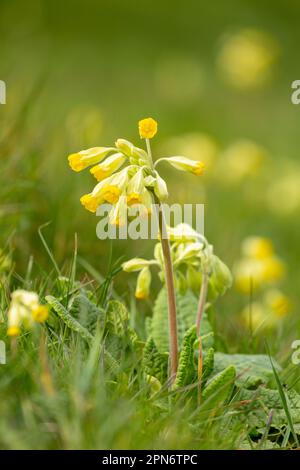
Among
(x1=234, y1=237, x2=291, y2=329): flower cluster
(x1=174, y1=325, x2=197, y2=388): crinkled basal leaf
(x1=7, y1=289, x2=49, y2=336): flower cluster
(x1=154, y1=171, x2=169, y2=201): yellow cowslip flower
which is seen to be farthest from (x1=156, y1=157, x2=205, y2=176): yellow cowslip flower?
(x1=234, y1=237, x2=291, y2=329): flower cluster

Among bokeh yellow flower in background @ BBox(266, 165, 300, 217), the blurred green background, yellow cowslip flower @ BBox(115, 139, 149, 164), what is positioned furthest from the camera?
bokeh yellow flower in background @ BBox(266, 165, 300, 217)

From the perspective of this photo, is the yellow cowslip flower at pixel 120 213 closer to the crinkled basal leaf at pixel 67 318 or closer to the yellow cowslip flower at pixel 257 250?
the crinkled basal leaf at pixel 67 318

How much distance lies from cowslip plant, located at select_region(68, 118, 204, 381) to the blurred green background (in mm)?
319

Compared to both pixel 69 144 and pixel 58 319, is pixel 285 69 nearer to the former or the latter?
pixel 69 144

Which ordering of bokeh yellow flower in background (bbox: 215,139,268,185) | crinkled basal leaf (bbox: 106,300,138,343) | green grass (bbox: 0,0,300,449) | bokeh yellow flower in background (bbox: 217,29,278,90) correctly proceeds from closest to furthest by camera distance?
green grass (bbox: 0,0,300,449) → crinkled basal leaf (bbox: 106,300,138,343) → bokeh yellow flower in background (bbox: 215,139,268,185) → bokeh yellow flower in background (bbox: 217,29,278,90)

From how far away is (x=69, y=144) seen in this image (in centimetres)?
395

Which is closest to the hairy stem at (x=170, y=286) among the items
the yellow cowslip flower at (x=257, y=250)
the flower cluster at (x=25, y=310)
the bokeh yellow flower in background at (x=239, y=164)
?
the flower cluster at (x=25, y=310)

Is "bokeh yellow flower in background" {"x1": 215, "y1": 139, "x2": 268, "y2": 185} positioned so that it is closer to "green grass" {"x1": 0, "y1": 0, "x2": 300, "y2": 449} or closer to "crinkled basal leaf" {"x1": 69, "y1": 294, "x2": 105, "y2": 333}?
"green grass" {"x1": 0, "y1": 0, "x2": 300, "y2": 449}

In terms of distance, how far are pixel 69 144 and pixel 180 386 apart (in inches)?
78.6

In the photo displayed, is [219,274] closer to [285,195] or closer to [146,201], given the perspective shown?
[146,201]

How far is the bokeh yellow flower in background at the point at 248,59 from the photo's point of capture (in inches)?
313

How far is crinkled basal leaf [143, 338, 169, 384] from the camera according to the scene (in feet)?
7.25
